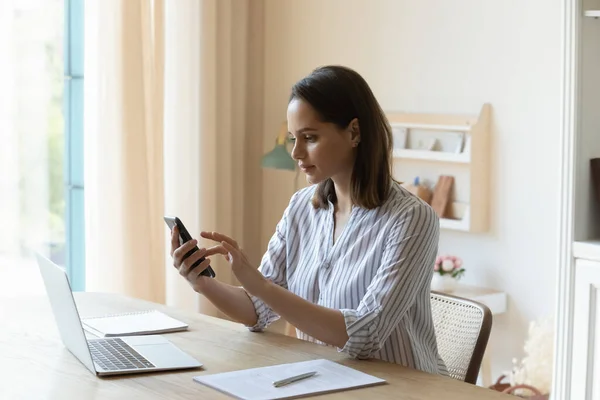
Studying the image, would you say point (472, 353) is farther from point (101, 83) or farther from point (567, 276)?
point (101, 83)

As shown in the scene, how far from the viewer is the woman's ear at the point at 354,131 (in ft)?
7.14

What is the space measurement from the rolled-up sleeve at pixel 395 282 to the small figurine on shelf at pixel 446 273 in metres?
1.39

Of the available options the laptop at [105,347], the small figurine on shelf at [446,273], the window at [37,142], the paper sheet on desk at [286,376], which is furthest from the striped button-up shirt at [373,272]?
the window at [37,142]

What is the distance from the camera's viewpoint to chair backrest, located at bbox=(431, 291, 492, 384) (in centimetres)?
210

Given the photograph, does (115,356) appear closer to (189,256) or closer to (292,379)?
(189,256)

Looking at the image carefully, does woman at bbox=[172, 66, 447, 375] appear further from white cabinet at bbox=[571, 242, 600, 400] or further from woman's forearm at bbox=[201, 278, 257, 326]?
white cabinet at bbox=[571, 242, 600, 400]

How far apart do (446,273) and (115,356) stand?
1.81 m

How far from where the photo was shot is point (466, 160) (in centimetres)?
351

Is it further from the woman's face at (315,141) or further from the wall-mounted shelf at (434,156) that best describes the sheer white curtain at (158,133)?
the woman's face at (315,141)

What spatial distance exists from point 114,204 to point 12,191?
378 mm

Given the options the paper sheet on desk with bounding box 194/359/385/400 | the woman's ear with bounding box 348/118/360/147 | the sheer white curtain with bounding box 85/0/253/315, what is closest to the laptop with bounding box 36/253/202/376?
the paper sheet on desk with bounding box 194/359/385/400

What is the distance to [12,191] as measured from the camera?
363 cm

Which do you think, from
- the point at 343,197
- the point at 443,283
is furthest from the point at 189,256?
the point at 443,283

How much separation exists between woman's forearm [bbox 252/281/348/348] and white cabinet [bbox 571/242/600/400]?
3.65 ft
